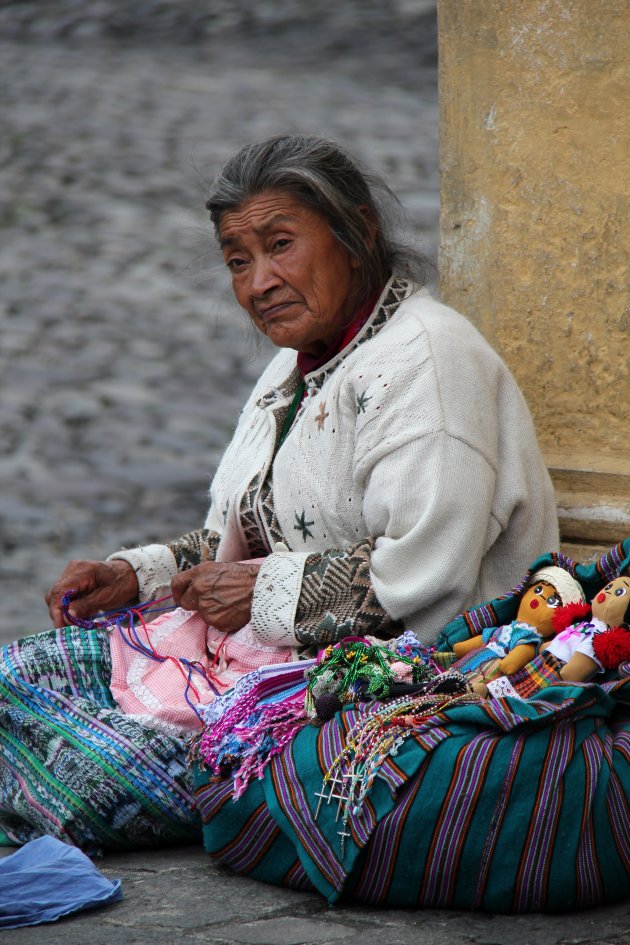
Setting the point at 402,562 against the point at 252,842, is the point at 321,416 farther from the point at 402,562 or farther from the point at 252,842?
the point at 252,842

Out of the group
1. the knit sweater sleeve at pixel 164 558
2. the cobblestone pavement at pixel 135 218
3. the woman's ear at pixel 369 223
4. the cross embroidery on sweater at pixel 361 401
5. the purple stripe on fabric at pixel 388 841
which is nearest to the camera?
the purple stripe on fabric at pixel 388 841

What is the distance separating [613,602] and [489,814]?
1.59 ft

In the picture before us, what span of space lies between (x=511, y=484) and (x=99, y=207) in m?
8.12

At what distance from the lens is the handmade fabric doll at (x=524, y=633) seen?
2.73 meters

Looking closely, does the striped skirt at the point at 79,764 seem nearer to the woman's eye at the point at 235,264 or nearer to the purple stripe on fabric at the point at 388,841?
the purple stripe on fabric at the point at 388,841

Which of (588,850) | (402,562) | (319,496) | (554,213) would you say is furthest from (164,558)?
(588,850)

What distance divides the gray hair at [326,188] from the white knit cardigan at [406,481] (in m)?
0.10

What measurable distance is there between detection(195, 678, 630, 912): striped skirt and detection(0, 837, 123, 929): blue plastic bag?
0.41m

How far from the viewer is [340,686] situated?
278 centimetres

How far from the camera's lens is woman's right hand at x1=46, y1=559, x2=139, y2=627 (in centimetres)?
358

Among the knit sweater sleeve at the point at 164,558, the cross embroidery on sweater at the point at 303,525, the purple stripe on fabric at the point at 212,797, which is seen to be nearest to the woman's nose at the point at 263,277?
the cross embroidery on sweater at the point at 303,525

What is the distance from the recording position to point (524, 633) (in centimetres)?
276

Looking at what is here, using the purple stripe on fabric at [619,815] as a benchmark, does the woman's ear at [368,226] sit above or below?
above

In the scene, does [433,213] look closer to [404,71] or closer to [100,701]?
[404,71]
